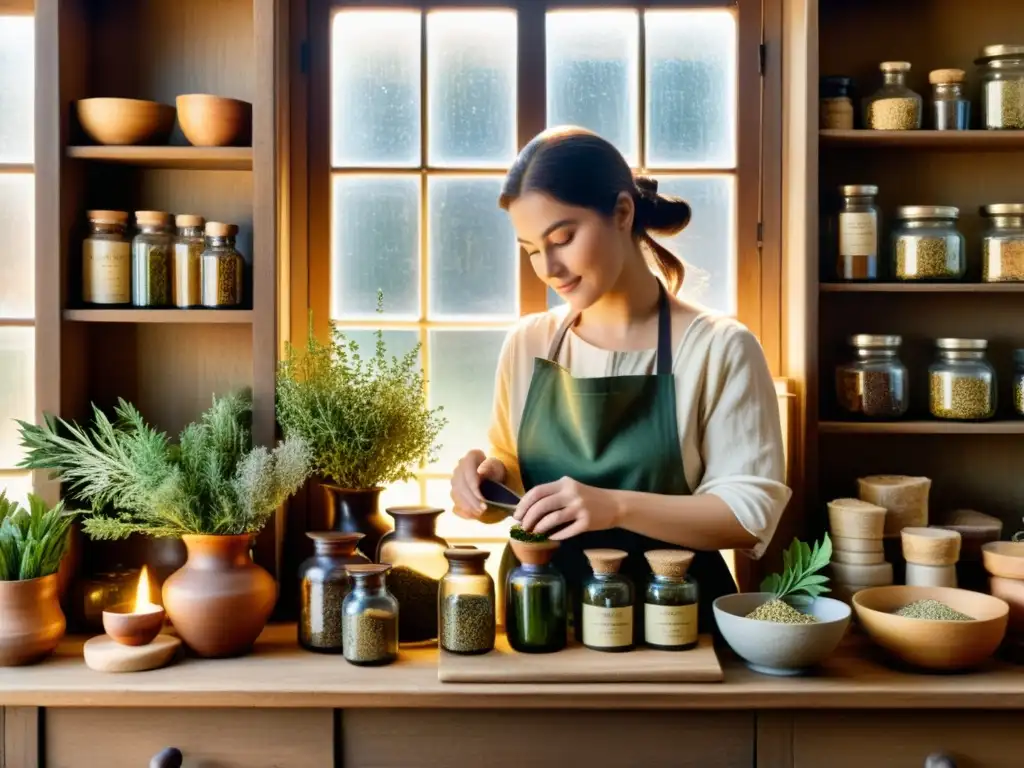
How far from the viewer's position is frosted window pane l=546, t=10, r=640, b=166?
258cm

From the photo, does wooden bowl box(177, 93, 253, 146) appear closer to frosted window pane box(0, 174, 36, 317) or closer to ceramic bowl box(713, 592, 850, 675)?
frosted window pane box(0, 174, 36, 317)

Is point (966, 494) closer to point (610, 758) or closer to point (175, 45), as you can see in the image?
point (610, 758)

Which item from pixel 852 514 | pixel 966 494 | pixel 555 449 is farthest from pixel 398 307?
pixel 966 494

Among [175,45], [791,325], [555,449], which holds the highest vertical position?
[175,45]

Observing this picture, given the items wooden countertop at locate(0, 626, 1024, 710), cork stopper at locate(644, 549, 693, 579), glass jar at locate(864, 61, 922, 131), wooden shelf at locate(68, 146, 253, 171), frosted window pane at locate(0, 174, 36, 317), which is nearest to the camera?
wooden countertop at locate(0, 626, 1024, 710)

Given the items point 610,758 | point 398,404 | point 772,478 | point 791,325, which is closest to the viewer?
point 610,758

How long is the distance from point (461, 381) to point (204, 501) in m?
0.77

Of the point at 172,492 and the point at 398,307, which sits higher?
the point at 398,307

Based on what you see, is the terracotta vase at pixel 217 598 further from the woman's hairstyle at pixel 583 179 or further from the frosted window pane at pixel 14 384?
the woman's hairstyle at pixel 583 179

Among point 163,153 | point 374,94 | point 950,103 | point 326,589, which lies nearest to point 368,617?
point 326,589

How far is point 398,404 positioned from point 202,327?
620 millimetres

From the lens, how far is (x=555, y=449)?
2.21 metres

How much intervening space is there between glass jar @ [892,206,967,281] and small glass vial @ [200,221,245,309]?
1.57 m

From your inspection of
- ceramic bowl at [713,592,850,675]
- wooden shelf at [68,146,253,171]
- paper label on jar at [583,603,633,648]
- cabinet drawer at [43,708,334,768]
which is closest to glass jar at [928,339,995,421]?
ceramic bowl at [713,592,850,675]
